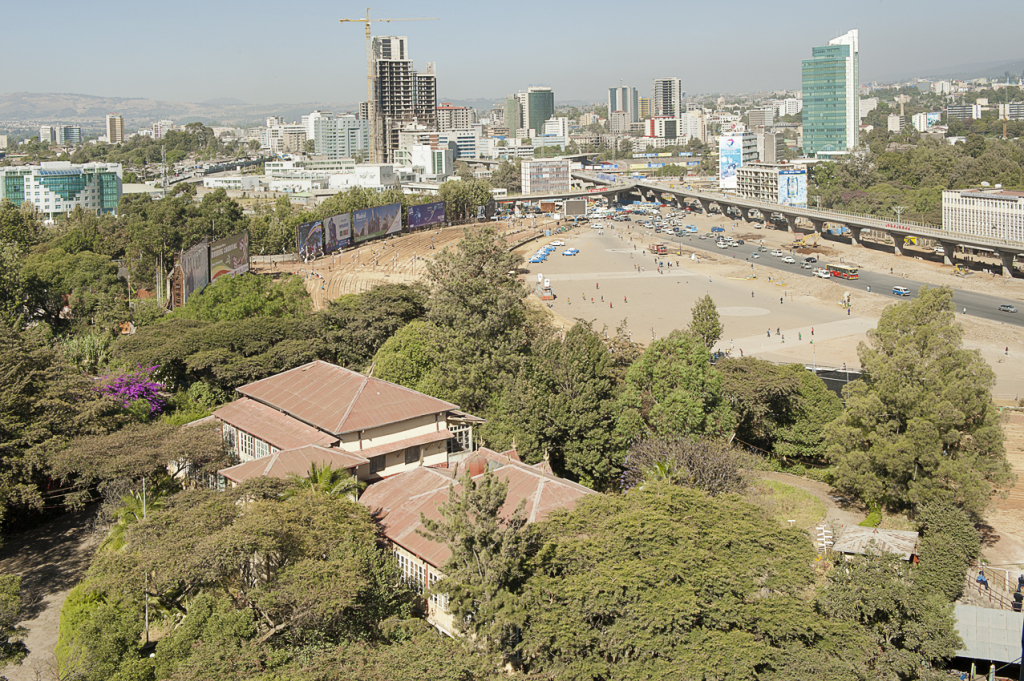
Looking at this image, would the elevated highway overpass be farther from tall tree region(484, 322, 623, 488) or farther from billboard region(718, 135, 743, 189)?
tall tree region(484, 322, 623, 488)

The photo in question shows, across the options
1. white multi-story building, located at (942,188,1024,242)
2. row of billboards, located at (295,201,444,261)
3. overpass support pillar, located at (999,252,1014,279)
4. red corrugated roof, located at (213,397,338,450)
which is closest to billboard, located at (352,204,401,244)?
row of billboards, located at (295,201,444,261)

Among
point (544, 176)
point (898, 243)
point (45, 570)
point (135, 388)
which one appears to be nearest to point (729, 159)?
point (544, 176)

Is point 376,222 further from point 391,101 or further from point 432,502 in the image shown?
point 391,101

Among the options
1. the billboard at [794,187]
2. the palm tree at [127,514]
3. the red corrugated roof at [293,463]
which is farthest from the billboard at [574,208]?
the palm tree at [127,514]

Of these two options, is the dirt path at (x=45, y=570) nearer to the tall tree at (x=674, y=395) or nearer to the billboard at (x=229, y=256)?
the tall tree at (x=674, y=395)

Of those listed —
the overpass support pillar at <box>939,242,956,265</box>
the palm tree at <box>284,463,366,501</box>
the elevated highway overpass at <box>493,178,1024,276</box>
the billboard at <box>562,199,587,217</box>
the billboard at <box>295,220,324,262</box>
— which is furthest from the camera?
the billboard at <box>562,199,587,217</box>
